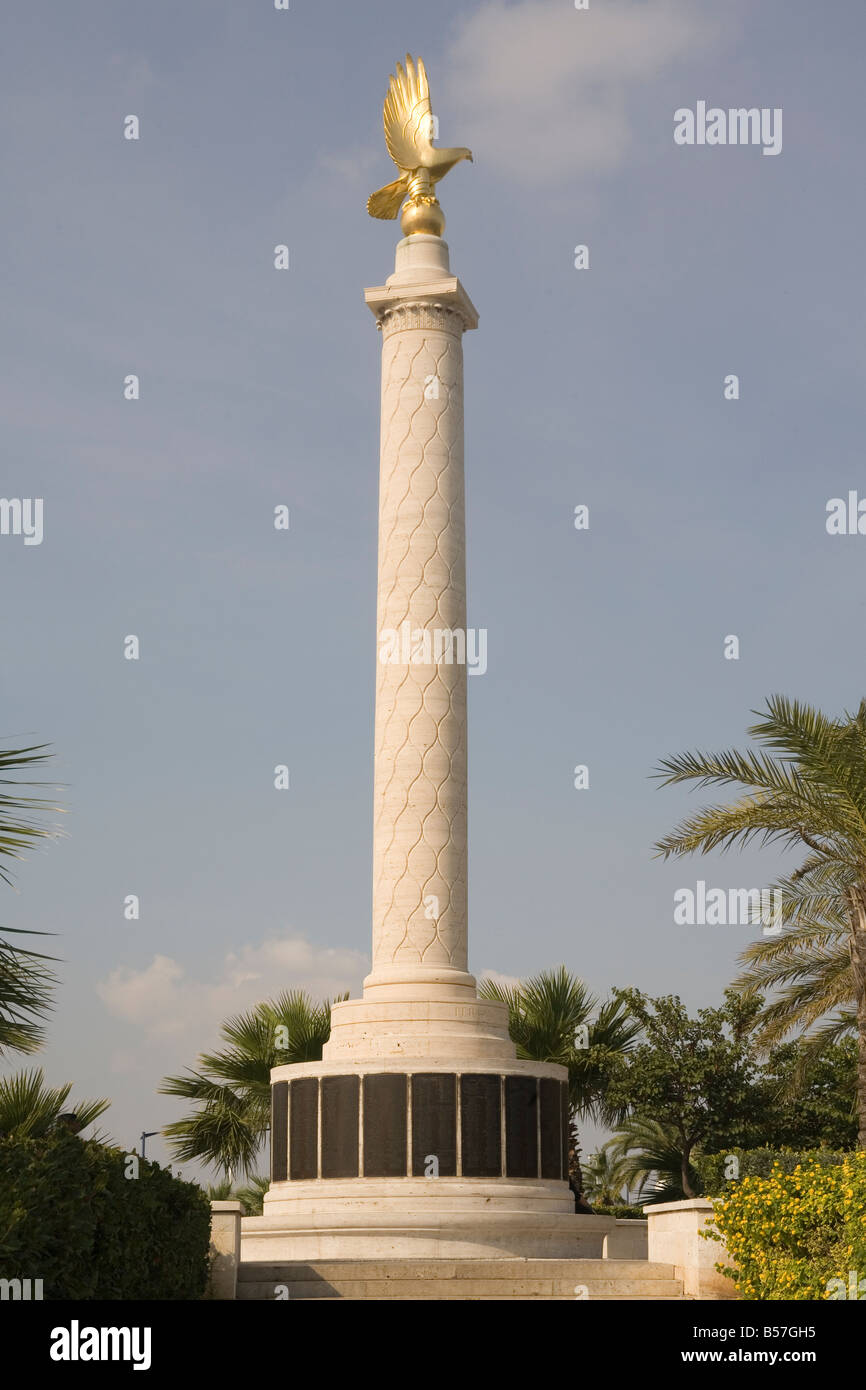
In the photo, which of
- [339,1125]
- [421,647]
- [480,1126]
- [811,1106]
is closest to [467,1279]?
[480,1126]

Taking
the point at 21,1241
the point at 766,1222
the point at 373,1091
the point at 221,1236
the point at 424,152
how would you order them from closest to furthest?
the point at 21,1241, the point at 766,1222, the point at 221,1236, the point at 373,1091, the point at 424,152

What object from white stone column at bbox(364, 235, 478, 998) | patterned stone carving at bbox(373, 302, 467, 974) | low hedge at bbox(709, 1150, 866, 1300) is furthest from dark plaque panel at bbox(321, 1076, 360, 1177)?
low hedge at bbox(709, 1150, 866, 1300)

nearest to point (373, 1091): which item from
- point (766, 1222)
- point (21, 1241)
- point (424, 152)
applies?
point (766, 1222)

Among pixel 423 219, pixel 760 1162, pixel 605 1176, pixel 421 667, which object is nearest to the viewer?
pixel 760 1162

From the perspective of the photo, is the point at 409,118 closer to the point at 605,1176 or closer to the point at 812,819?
the point at 812,819

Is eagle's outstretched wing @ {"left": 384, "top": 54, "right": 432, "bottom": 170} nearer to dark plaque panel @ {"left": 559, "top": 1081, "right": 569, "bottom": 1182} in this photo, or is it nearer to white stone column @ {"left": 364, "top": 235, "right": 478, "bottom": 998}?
white stone column @ {"left": 364, "top": 235, "right": 478, "bottom": 998}

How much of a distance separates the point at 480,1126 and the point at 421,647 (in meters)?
9.06

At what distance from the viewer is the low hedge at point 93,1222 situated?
1116 centimetres

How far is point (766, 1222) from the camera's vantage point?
17.6 meters

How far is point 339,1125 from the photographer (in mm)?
27016
